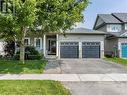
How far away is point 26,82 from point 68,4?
31.5ft

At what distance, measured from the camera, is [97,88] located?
13609 millimetres

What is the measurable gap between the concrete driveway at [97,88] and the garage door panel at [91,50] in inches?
879

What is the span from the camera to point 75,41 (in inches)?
1471

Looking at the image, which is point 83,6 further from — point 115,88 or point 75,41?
point 75,41

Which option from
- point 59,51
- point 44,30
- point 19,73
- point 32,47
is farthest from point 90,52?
point 19,73

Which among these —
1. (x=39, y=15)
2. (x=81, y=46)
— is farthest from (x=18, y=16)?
(x=81, y=46)

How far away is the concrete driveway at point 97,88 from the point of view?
41.2 ft

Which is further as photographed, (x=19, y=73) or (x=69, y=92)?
(x=19, y=73)

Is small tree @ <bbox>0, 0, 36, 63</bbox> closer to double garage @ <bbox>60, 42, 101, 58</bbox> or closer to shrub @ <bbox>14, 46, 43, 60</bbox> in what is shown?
shrub @ <bbox>14, 46, 43, 60</bbox>

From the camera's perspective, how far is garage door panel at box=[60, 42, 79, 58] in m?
37.2

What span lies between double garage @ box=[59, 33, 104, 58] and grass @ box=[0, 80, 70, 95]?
22.0 metres

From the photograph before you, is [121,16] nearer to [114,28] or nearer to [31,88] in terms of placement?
[114,28]

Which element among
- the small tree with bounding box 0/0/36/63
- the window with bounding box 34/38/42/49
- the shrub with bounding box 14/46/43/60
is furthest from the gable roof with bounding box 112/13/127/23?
the small tree with bounding box 0/0/36/63

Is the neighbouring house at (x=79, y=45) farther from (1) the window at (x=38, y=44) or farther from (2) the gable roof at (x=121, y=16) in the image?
(2) the gable roof at (x=121, y=16)
